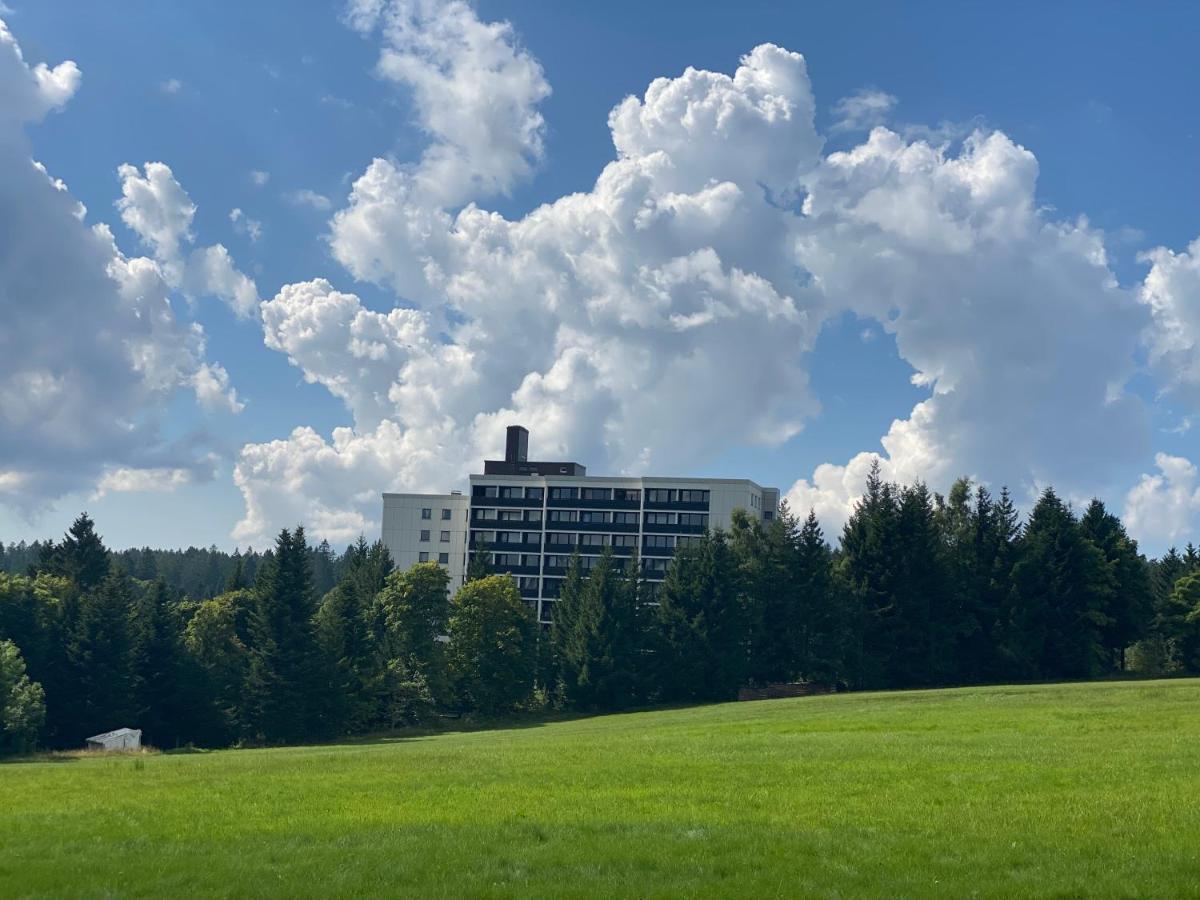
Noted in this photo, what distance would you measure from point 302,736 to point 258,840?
66687 millimetres

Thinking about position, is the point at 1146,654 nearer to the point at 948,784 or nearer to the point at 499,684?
the point at 499,684

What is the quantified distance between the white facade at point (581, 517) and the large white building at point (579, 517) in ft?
0.43

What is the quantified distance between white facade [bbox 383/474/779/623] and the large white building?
0.13 metres

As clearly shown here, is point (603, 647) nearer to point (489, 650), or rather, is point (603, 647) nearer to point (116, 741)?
point (489, 650)

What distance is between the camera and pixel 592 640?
91.2 metres

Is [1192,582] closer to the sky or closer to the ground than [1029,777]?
closer to the sky

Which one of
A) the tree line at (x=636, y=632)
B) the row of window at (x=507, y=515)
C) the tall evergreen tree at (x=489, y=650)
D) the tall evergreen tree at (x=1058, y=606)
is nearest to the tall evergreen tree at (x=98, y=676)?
the tree line at (x=636, y=632)

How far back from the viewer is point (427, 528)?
157375 millimetres

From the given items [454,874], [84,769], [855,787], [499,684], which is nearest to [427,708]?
[499,684]

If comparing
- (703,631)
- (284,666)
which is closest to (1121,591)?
(703,631)

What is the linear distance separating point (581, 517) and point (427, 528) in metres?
25.0

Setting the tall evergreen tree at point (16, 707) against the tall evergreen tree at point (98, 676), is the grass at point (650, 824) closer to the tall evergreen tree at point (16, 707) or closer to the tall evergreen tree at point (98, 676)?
the tall evergreen tree at point (16, 707)

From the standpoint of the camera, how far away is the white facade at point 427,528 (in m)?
156

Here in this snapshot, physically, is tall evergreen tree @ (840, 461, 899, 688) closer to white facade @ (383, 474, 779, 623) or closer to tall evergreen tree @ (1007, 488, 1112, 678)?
tall evergreen tree @ (1007, 488, 1112, 678)
